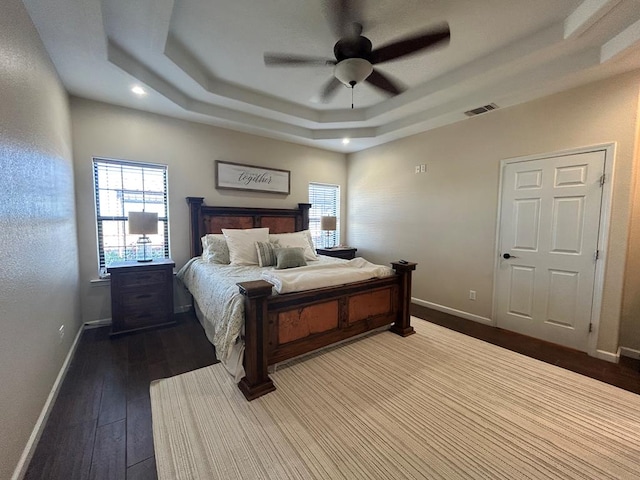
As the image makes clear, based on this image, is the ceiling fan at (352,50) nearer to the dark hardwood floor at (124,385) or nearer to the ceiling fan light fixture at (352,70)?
the ceiling fan light fixture at (352,70)

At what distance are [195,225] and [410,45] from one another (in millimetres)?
3381

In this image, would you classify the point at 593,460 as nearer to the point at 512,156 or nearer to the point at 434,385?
the point at 434,385

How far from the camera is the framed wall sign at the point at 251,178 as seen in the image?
13.5 feet

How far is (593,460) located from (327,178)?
4791 mm

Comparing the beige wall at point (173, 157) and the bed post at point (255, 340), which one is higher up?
the beige wall at point (173, 157)

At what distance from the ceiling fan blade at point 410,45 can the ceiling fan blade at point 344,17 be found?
0.33 m

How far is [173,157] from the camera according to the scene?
3730 mm

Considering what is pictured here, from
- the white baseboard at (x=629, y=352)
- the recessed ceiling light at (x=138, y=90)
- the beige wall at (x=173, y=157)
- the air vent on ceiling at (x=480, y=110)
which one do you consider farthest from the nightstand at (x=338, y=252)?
the white baseboard at (x=629, y=352)

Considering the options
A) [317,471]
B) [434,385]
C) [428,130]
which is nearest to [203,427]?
[317,471]

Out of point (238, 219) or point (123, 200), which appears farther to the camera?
point (238, 219)

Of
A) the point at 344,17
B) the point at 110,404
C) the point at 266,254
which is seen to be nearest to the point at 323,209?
the point at 266,254

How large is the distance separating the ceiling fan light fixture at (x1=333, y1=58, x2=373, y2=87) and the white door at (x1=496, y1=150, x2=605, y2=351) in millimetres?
2300

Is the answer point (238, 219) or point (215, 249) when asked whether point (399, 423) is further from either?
point (238, 219)

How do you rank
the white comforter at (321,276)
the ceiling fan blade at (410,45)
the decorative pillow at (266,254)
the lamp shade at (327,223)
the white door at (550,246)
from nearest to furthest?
1. the ceiling fan blade at (410,45)
2. the white comforter at (321,276)
3. the white door at (550,246)
4. the decorative pillow at (266,254)
5. the lamp shade at (327,223)
